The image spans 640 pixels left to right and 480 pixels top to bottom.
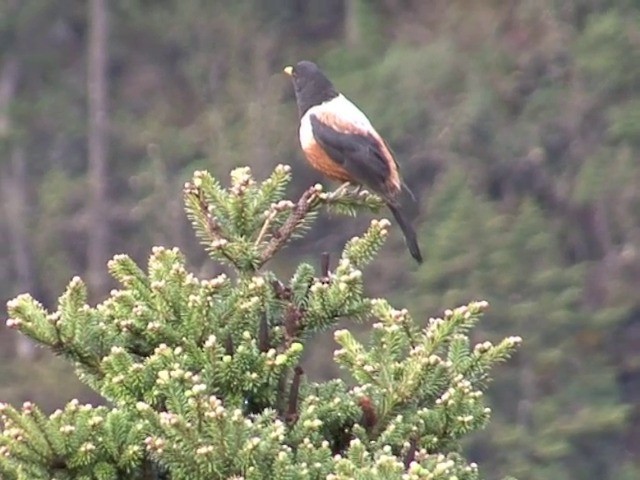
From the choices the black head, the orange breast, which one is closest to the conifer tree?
the orange breast

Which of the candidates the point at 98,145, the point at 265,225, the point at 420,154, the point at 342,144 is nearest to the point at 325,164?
the point at 342,144

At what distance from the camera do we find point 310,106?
6.93 meters

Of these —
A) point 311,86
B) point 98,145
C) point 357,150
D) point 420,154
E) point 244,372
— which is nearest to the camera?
point 244,372

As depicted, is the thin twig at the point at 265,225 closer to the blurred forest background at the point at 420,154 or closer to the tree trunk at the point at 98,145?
the blurred forest background at the point at 420,154

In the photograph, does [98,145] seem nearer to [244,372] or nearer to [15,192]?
[15,192]

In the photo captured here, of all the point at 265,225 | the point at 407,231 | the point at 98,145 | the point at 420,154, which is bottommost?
the point at 265,225

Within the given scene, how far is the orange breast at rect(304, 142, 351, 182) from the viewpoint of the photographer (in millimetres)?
6625

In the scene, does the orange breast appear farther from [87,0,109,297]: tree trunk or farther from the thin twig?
[87,0,109,297]: tree trunk

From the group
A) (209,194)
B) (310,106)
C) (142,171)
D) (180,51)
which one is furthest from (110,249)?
(209,194)

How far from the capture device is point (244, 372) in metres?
3.96

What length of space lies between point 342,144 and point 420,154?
69.1ft

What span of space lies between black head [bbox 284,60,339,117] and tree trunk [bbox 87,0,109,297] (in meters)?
20.4

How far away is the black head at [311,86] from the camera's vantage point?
690 centimetres

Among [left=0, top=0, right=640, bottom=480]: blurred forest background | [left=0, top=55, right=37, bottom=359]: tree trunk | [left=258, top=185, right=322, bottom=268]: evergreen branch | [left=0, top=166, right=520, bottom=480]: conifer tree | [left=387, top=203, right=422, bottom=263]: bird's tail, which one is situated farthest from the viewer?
[left=0, top=55, right=37, bottom=359]: tree trunk
